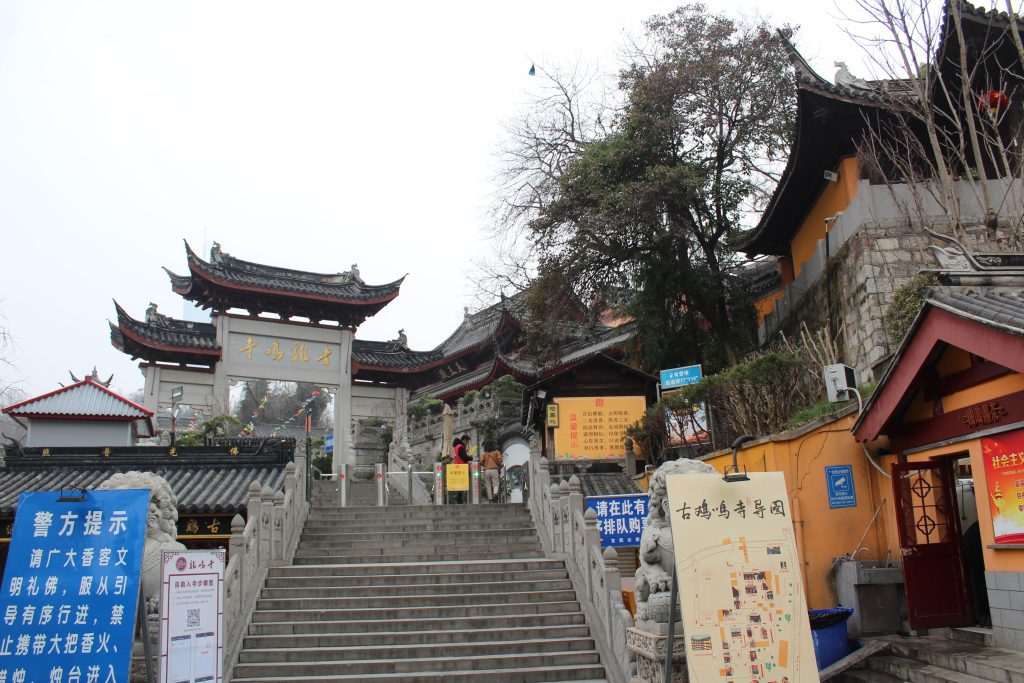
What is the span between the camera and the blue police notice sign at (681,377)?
12.8 m

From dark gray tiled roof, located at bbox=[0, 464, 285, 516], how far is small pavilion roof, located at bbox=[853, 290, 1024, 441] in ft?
30.5

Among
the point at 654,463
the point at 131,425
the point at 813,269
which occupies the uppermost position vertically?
the point at 813,269

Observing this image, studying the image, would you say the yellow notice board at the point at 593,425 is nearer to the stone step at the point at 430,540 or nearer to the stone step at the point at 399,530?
the stone step at the point at 399,530

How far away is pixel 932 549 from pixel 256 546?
747 cm

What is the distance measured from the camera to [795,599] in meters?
4.74

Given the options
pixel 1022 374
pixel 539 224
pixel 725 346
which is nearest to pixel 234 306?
pixel 539 224

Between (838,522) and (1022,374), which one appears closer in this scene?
(1022,374)

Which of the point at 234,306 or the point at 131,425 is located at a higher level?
the point at 234,306

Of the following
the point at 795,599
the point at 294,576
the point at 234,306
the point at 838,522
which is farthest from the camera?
the point at 234,306

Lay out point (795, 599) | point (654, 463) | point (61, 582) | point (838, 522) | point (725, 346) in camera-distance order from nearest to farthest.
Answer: point (795, 599), point (61, 582), point (838, 522), point (654, 463), point (725, 346)

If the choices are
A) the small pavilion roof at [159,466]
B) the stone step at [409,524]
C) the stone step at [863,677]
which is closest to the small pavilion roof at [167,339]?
the small pavilion roof at [159,466]

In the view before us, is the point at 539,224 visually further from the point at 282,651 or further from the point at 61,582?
the point at 61,582

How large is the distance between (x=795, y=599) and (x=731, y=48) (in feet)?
56.0

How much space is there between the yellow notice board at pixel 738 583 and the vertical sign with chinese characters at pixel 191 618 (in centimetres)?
347
